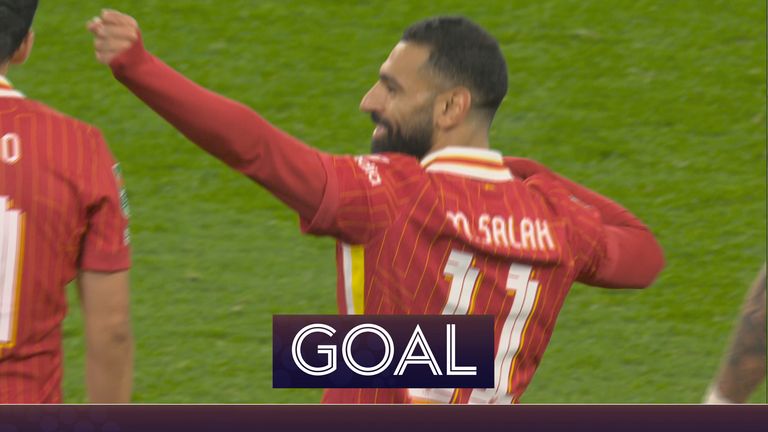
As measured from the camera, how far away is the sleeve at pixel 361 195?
360 centimetres

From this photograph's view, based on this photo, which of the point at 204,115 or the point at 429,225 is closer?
the point at 204,115

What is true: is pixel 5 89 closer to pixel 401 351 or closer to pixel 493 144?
pixel 401 351

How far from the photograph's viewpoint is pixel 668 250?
29.7ft

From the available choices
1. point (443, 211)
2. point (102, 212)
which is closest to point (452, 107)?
point (443, 211)

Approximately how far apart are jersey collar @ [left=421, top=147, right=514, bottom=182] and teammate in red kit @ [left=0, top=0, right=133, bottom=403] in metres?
0.72

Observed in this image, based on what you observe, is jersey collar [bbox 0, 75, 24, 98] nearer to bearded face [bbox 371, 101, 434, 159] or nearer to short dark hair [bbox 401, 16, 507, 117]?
bearded face [bbox 371, 101, 434, 159]

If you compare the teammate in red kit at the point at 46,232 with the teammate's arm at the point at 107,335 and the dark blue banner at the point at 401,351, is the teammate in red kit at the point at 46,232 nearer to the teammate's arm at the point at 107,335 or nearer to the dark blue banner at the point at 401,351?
the teammate's arm at the point at 107,335

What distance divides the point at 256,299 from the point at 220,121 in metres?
5.06

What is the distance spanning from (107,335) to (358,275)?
1.93 ft

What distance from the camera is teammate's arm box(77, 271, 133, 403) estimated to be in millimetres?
3764

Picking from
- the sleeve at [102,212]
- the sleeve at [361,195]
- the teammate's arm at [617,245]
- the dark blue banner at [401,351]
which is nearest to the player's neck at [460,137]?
the sleeve at [361,195]

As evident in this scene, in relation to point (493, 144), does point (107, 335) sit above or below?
above

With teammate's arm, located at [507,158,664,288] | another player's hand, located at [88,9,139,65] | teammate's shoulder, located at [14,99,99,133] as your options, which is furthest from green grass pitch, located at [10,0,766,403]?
another player's hand, located at [88,9,139,65]

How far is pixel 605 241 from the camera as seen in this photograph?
4.14 meters
